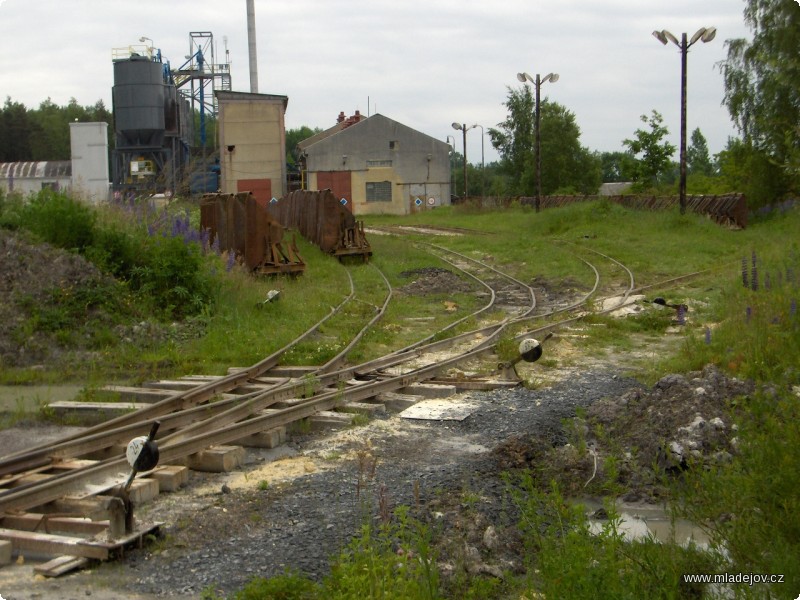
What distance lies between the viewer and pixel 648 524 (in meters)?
5.84

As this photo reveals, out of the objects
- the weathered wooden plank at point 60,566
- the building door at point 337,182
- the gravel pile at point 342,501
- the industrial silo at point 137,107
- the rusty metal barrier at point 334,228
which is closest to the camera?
the weathered wooden plank at point 60,566

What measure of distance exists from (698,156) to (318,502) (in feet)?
Answer: 409

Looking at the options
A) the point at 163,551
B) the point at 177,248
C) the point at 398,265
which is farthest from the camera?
the point at 398,265

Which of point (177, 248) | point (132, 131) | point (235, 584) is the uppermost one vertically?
point (132, 131)

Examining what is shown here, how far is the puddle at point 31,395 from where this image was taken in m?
8.69

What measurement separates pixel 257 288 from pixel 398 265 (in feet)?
24.6

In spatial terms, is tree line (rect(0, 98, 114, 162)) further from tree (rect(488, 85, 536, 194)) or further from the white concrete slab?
the white concrete slab

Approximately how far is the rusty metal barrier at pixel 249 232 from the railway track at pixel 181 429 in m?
3.96

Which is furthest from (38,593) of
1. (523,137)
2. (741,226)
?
(523,137)

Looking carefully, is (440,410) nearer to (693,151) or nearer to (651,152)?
(651,152)

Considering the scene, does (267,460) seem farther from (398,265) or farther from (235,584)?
(398,265)

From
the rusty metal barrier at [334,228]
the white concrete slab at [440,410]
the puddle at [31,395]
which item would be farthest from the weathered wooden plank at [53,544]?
the rusty metal barrier at [334,228]

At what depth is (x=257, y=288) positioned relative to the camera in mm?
14938

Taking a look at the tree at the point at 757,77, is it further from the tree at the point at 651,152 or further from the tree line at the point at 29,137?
the tree line at the point at 29,137
